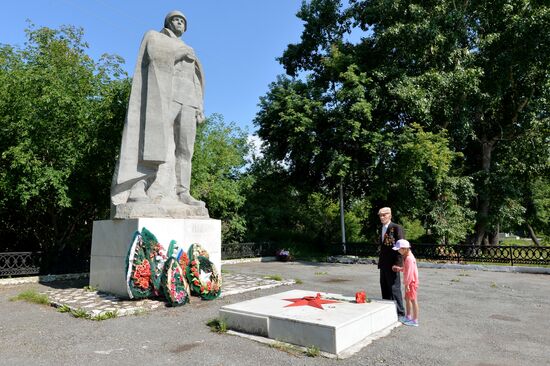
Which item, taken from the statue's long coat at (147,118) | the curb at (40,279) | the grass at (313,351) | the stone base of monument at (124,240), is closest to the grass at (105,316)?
the stone base of monument at (124,240)

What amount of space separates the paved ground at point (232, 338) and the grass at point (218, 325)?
110mm

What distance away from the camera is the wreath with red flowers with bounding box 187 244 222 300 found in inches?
282

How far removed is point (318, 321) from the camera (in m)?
4.38

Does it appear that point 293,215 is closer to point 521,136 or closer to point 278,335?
point 521,136

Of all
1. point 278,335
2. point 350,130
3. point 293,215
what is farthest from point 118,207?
point 293,215

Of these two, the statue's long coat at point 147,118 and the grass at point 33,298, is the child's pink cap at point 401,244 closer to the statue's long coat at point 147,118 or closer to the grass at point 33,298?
the statue's long coat at point 147,118

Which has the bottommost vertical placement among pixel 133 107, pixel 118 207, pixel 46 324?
pixel 46 324

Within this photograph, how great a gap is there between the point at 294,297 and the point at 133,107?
5352mm

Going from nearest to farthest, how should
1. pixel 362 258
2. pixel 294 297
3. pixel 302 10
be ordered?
pixel 294 297
pixel 362 258
pixel 302 10

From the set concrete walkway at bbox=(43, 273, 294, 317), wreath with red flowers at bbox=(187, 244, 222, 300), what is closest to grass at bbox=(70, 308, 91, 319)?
concrete walkway at bbox=(43, 273, 294, 317)

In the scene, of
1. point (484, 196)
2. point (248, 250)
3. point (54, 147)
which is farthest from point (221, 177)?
point (484, 196)

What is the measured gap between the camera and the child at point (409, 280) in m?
5.36

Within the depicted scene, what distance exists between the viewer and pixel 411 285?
17.6ft

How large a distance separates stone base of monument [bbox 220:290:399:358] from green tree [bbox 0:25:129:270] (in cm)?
716
